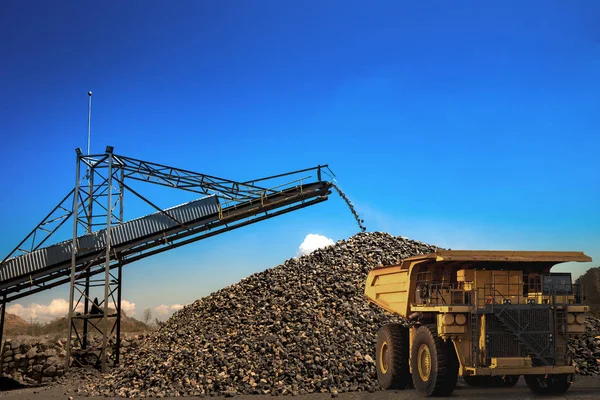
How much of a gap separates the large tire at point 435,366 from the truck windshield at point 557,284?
2.70 metres

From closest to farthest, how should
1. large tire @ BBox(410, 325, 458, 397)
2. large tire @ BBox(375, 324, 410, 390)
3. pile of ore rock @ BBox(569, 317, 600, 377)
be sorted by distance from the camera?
large tire @ BBox(410, 325, 458, 397)
large tire @ BBox(375, 324, 410, 390)
pile of ore rock @ BBox(569, 317, 600, 377)

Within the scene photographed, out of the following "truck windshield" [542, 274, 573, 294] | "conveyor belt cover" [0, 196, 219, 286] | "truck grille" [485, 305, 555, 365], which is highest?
"conveyor belt cover" [0, 196, 219, 286]

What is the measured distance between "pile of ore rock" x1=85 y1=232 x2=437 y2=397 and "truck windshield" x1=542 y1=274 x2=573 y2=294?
5.06 m

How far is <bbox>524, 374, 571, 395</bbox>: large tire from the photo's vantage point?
44.2 feet

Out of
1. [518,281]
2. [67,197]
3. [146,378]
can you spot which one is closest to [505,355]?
[518,281]

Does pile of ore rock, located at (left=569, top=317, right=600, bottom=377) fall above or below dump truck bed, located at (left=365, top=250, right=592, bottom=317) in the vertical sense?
below

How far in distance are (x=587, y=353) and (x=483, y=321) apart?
28.2 feet

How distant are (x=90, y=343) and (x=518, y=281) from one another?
1871 centimetres

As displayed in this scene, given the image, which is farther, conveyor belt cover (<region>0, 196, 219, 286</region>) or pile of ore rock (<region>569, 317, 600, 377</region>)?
conveyor belt cover (<region>0, 196, 219, 286</region>)

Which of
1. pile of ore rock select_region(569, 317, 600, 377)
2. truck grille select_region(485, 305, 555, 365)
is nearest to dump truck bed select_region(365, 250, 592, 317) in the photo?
truck grille select_region(485, 305, 555, 365)

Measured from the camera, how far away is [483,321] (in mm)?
12523

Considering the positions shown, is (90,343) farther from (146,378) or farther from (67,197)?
(146,378)

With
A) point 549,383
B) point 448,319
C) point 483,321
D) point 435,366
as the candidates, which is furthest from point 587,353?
point 448,319

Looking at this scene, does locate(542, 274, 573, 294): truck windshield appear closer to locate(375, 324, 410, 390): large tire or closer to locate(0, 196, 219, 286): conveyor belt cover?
locate(375, 324, 410, 390): large tire
